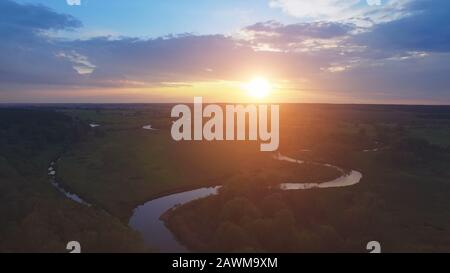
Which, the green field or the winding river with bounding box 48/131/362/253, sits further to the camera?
the winding river with bounding box 48/131/362/253

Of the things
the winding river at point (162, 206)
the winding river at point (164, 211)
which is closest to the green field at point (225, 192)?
the winding river at point (162, 206)

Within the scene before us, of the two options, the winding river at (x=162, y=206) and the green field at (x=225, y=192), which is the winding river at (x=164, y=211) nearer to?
the winding river at (x=162, y=206)

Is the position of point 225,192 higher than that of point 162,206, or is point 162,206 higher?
Answer: point 225,192

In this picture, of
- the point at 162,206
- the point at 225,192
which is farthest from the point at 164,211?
the point at 225,192

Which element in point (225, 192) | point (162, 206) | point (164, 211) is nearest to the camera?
point (225, 192)

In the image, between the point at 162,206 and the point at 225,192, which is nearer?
the point at 225,192

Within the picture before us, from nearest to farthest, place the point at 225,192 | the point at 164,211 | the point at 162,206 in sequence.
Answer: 1. the point at 225,192
2. the point at 164,211
3. the point at 162,206

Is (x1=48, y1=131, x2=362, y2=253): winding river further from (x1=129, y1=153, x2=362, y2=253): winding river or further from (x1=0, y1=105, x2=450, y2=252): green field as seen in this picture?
(x1=0, y1=105, x2=450, y2=252): green field

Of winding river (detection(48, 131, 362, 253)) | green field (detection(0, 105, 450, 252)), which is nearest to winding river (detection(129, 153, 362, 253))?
winding river (detection(48, 131, 362, 253))

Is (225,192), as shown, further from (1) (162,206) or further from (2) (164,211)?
(1) (162,206)
